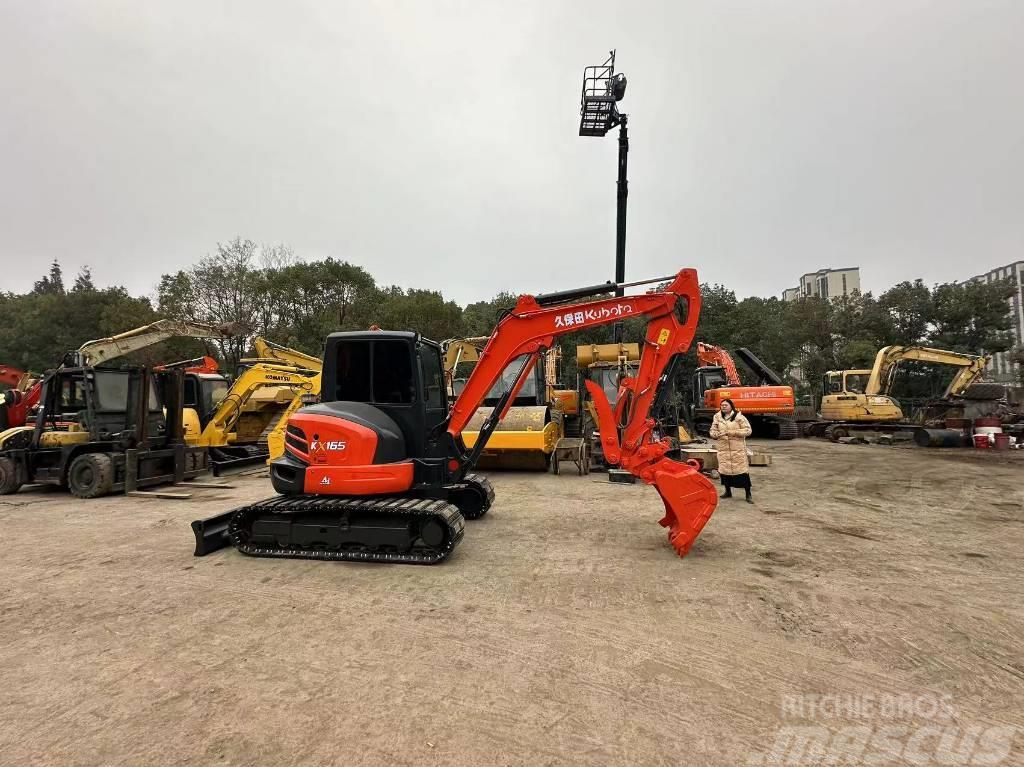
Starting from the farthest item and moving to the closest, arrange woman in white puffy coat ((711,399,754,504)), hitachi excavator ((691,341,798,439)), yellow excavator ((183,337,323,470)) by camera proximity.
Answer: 1. hitachi excavator ((691,341,798,439))
2. yellow excavator ((183,337,323,470))
3. woman in white puffy coat ((711,399,754,504))

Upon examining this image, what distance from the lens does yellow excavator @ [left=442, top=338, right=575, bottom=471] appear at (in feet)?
32.9

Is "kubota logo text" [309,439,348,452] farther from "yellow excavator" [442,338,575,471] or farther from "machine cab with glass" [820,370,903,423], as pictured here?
"machine cab with glass" [820,370,903,423]

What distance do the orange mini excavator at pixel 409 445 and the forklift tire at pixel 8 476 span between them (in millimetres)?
7001

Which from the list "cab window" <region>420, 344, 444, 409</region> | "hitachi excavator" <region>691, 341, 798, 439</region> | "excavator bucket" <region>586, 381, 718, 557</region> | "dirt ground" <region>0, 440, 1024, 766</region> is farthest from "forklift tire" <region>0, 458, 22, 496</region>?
"hitachi excavator" <region>691, 341, 798, 439</region>

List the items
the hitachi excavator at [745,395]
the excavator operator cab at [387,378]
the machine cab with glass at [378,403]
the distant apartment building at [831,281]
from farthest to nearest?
the distant apartment building at [831,281] → the hitachi excavator at [745,395] → the excavator operator cab at [387,378] → the machine cab with glass at [378,403]

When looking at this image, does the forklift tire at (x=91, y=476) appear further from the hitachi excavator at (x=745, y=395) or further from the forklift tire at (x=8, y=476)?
the hitachi excavator at (x=745, y=395)

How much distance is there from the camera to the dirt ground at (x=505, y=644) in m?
2.49

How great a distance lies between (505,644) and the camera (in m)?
3.38

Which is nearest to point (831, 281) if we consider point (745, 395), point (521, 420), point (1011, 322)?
point (1011, 322)

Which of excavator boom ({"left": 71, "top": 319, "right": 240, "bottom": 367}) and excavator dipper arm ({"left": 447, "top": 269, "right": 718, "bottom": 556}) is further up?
excavator boom ({"left": 71, "top": 319, "right": 240, "bottom": 367})

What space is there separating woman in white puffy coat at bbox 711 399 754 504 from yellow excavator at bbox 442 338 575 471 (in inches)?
134

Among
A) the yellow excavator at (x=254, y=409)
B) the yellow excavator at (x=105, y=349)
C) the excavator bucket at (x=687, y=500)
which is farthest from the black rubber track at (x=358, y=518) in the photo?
the yellow excavator at (x=105, y=349)

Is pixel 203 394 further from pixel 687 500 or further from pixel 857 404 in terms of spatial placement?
pixel 857 404

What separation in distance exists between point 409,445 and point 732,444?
5.04 metres
